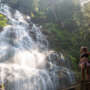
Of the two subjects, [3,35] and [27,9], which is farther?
[27,9]

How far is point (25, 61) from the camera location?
15.3 metres

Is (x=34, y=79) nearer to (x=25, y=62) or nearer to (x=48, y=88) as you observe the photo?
(x=48, y=88)

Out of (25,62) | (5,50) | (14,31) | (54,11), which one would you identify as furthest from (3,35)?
(54,11)

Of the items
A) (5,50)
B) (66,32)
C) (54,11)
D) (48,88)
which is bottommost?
(48,88)

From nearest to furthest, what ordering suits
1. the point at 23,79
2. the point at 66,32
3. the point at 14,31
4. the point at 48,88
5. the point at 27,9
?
the point at 23,79, the point at 48,88, the point at 14,31, the point at 66,32, the point at 27,9

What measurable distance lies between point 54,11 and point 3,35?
15.4 metres

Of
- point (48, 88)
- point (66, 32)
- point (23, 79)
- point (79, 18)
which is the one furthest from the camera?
point (66, 32)

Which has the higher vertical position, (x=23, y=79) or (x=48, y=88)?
(x=23, y=79)

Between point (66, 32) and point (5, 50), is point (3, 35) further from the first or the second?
point (66, 32)

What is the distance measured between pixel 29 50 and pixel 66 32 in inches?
416

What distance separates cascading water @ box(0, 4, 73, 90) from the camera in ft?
35.1

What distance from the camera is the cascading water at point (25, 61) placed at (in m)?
10.7

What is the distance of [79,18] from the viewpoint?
2383 cm

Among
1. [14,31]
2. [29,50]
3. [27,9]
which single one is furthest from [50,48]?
[27,9]
